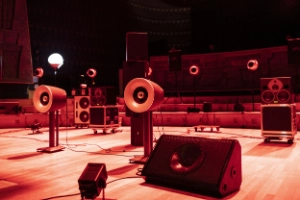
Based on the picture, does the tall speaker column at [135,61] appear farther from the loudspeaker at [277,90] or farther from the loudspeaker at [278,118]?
the loudspeaker at [277,90]

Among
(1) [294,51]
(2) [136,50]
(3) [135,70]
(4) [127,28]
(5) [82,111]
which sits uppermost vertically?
(4) [127,28]

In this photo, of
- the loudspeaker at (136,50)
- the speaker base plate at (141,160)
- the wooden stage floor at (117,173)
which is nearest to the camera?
the wooden stage floor at (117,173)

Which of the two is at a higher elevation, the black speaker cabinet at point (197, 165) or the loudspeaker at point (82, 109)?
the loudspeaker at point (82, 109)

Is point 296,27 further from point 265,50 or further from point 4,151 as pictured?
point 4,151

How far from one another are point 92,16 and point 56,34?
1667mm

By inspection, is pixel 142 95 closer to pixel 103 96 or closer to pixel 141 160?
pixel 141 160

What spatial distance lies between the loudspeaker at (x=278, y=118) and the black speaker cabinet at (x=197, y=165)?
107 inches

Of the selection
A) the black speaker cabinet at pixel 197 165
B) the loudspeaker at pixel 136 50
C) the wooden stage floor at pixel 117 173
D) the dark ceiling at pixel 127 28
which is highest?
the dark ceiling at pixel 127 28

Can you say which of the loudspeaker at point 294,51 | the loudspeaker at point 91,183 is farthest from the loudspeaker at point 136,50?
the loudspeaker at point 294,51

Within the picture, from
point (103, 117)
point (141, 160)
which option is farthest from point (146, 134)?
point (103, 117)

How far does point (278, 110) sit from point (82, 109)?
15.2 feet

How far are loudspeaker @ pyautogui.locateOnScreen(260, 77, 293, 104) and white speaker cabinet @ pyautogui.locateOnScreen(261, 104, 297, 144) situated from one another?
4.1 inches

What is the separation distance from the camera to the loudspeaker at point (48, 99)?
13.0 ft

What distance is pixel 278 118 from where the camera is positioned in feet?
15.4
